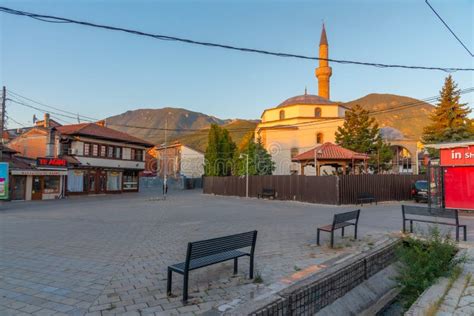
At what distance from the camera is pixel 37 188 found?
25656 millimetres

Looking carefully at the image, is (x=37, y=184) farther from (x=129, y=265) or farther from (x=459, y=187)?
(x=459, y=187)

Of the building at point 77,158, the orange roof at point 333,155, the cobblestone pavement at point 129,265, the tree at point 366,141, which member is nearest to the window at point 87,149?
the building at point 77,158

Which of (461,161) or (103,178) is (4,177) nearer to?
(103,178)

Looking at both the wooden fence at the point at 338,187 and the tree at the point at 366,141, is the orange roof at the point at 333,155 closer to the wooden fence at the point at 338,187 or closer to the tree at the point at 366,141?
the wooden fence at the point at 338,187

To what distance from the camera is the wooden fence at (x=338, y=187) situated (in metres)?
19.9

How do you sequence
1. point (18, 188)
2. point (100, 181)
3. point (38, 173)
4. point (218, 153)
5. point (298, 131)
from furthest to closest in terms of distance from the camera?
point (218, 153)
point (298, 131)
point (100, 181)
point (38, 173)
point (18, 188)

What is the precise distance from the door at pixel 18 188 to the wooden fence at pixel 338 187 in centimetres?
1976

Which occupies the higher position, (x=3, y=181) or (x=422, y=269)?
(x=3, y=181)

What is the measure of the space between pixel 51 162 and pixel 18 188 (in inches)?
133

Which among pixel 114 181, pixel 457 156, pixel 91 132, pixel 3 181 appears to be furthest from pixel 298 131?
pixel 3 181

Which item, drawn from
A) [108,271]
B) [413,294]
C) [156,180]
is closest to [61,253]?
[108,271]

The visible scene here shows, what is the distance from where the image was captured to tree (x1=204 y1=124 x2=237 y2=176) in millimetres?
42906

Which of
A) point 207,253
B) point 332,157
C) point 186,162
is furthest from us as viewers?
point 186,162

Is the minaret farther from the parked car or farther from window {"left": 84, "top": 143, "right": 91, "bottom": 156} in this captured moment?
window {"left": 84, "top": 143, "right": 91, "bottom": 156}
